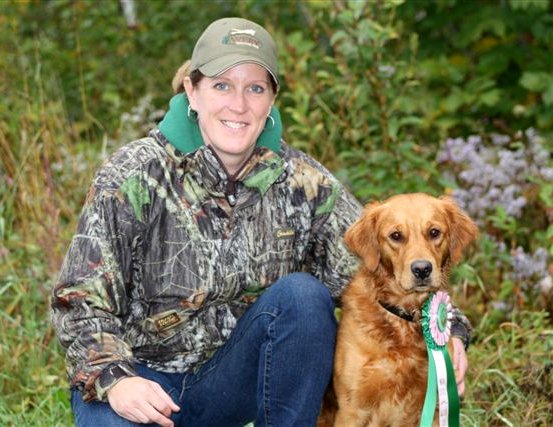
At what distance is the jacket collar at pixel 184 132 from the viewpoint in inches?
125

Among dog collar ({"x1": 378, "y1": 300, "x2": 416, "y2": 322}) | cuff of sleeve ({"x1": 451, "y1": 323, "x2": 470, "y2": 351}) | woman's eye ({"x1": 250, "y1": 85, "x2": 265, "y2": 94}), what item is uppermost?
woman's eye ({"x1": 250, "y1": 85, "x2": 265, "y2": 94})

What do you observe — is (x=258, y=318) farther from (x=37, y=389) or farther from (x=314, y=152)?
(x=314, y=152)

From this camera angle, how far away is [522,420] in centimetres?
379

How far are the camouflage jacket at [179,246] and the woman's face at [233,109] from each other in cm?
6

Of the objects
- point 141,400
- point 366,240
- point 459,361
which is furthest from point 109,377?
point 459,361

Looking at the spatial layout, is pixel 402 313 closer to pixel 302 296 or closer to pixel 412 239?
pixel 412 239

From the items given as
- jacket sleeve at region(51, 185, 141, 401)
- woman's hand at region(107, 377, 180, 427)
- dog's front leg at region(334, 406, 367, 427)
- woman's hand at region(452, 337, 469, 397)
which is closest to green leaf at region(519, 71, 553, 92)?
woman's hand at region(452, 337, 469, 397)


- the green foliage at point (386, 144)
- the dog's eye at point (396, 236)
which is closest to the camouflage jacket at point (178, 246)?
the dog's eye at point (396, 236)

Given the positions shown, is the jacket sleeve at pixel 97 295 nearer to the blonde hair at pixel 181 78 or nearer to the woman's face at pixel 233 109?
the woman's face at pixel 233 109

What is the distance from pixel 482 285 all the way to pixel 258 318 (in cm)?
181

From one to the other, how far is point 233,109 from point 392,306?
0.85 meters

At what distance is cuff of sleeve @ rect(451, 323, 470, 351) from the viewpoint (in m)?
3.26

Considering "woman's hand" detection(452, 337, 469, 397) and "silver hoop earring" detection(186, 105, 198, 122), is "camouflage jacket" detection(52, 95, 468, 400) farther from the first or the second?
"woman's hand" detection(452, 337, 469, 397)

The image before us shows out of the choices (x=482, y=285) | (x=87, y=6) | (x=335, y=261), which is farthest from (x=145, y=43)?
(x=335, y=261)
